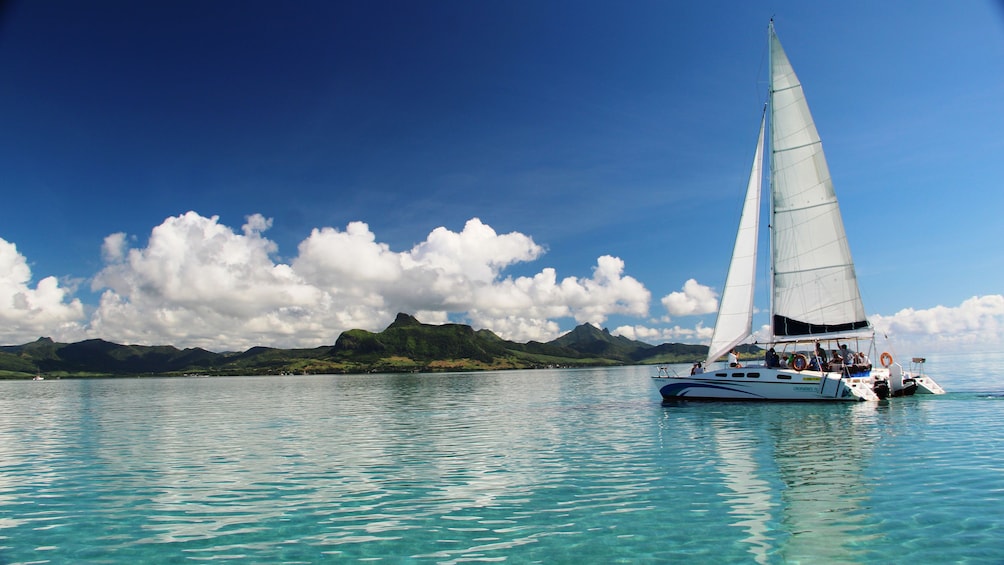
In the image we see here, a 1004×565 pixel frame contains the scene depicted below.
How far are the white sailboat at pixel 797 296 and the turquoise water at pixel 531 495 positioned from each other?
43.2ft

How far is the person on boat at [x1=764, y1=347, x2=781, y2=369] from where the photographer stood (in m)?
55.4

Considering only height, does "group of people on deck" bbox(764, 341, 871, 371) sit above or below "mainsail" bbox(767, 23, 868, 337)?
below

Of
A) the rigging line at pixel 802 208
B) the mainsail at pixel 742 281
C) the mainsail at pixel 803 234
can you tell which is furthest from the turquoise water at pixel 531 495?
the rigging line at pixel 802 208

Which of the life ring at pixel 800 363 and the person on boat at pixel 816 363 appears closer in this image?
the life ring at pixel 800 363

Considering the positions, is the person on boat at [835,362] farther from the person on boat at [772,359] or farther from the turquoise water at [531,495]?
the turquoise water at [531,495]

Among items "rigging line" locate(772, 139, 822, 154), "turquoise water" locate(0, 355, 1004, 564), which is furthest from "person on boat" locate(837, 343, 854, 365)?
"rigging line" locate(772, 139, 822, 154)

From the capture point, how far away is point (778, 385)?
53500 mm

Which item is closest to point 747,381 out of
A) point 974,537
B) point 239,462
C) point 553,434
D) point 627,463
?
point 553,434

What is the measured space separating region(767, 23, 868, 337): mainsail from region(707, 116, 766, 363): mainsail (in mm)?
2237

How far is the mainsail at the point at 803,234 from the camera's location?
56062 millimetres

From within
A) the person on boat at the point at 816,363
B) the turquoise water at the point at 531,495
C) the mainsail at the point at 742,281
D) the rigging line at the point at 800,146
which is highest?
the rigging line at the point at 800,146

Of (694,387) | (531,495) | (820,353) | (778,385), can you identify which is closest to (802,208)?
(820,353)

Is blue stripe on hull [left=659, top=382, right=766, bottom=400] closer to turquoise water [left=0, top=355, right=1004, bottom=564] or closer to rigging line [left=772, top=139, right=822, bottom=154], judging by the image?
turquoise water [left=0, top=355, right=1004, bottom=564]

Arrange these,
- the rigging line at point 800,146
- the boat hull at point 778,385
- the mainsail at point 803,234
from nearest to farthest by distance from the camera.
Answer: the boat hull at point 778,385 → the mainsail at point 803,234 → the rigging line at point 800,146
